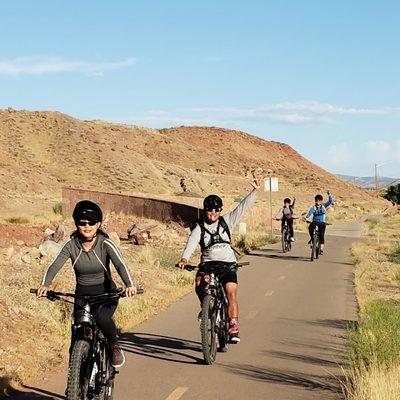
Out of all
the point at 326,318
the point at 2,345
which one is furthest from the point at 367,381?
the point at 326,318

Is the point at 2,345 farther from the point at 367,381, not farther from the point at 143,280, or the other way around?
the point at 143,280

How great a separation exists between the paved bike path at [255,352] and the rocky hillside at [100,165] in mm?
33578

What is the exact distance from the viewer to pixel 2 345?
9477 millimetres

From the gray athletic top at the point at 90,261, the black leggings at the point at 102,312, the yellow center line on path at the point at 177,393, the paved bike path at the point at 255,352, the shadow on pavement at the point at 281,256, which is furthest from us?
the shadow on pavement at the point at 281,256

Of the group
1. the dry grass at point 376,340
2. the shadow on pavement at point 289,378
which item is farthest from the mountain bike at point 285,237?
the shadow on pavement at point 289,378

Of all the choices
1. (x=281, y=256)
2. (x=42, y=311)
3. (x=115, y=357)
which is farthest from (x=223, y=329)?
(x=281, y=256)

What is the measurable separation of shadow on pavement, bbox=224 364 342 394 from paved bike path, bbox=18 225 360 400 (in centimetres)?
1

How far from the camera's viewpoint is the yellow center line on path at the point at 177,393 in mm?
7547

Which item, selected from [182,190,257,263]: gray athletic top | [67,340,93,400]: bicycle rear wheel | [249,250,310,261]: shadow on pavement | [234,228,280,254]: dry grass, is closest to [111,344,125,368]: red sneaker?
[67,340,93,400]: bicycle rear wheel

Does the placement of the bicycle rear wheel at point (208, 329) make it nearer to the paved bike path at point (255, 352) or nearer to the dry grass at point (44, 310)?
the paved bike path at point (255, 352)

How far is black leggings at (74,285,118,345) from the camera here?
656cm

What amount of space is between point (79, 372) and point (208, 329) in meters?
3.02

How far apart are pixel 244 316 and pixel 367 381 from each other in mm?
5762

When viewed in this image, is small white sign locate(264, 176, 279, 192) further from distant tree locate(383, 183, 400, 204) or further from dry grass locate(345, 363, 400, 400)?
distant tree locate(383, 183, 400, 204)
